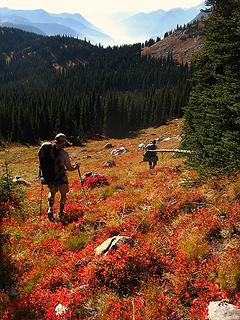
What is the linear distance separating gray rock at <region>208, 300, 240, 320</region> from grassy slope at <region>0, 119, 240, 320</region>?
0.32 m

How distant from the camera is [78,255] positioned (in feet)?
32.1

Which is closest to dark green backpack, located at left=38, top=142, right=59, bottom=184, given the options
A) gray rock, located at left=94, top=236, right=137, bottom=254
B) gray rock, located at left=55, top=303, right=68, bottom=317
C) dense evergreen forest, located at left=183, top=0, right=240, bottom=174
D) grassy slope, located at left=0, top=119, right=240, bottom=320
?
grassy slope, located at left=0, top=119, right=240, bottom=320

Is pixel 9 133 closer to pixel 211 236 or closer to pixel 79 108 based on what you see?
pixel 79 108

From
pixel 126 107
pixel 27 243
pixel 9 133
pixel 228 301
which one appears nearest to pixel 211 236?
pixel 228 301

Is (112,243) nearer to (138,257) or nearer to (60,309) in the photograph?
(138,257)

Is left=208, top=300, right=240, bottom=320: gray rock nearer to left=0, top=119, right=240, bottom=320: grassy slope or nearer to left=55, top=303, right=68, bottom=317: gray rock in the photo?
left=0, top=119, right=240, bottom=320: grassy slope

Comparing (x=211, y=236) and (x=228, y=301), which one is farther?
(x=211, y=236)

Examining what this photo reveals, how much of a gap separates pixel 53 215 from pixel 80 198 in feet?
9.87

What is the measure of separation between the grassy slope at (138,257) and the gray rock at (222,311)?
324mm

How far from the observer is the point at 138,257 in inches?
347

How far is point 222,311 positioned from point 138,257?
2.73 metres

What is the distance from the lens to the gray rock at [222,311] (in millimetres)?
6398

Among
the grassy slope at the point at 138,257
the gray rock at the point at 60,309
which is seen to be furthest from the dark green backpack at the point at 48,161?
the gray rock at the point at 60,309

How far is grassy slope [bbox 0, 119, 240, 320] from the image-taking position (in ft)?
24.8
